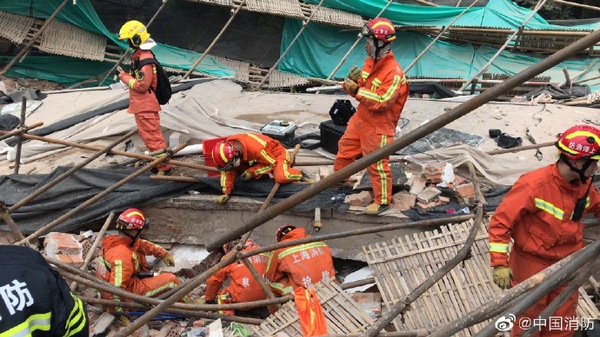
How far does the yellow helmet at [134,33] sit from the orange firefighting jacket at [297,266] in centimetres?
294

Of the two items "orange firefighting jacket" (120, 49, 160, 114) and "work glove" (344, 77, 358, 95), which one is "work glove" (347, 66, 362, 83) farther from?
"orange firefighting jacket" (120, 49, 160, 114)

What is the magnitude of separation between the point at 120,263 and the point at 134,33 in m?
2.69

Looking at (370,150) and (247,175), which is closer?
(370,150)

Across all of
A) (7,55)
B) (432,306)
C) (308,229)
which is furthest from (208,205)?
(7,55)

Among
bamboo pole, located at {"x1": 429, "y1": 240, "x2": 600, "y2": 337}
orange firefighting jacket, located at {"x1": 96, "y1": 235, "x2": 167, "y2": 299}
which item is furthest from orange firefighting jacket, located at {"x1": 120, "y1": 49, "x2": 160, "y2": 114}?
bamboo pole, located at {"x1": 429, "y1": 240, "x2": 600, "y2": 337}

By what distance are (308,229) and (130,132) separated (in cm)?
264

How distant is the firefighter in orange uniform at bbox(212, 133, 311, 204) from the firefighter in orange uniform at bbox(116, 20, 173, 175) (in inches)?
37.8

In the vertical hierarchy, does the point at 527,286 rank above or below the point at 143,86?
below

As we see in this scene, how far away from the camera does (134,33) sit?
7117 mm

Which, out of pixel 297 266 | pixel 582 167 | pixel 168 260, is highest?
pixel 582 167

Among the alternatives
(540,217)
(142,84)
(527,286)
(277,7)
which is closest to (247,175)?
(142,84)

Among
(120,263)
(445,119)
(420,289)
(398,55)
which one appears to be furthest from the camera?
(398,55)

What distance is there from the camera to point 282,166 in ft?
22.2

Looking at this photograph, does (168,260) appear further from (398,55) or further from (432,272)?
(398,55)
